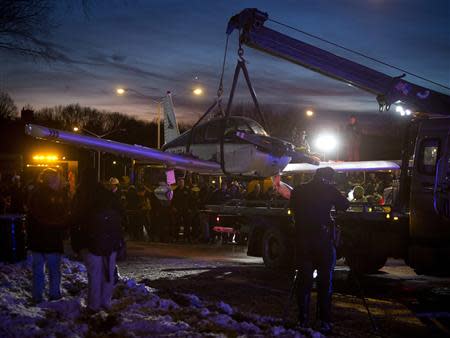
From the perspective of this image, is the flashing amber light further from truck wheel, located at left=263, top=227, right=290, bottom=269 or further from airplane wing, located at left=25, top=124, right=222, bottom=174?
truck wheel, located at left=263, top=227, right=290, bottom=269

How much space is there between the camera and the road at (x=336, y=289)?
311 inches

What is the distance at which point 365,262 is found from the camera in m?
11.8

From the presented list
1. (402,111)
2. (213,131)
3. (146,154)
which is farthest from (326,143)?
(402,111)

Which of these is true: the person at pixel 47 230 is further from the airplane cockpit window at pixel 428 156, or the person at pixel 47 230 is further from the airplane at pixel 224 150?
the airplane cockpit window at pixel 428 156

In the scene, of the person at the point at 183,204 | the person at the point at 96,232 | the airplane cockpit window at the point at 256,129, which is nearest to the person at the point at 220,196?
the person at the point at 183,204

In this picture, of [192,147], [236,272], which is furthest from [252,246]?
[192,147]

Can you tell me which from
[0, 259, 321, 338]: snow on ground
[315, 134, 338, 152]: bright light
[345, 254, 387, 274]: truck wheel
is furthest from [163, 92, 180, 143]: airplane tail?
[0, 259, 321, 338]: snow on ground

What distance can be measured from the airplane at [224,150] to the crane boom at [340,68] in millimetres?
3511

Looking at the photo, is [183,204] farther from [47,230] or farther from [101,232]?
[101,232]

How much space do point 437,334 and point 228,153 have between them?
30.8ft

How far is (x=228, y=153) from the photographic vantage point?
16000 mm

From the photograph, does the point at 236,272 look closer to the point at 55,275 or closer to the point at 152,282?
the point at 152,282

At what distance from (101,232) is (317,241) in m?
2.75

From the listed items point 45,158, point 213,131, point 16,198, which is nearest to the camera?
point 213,131
